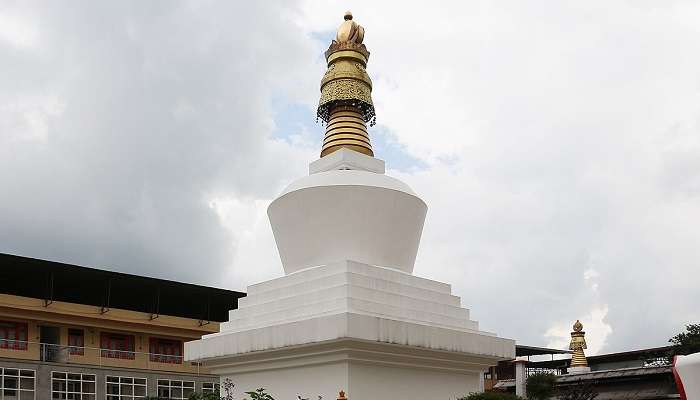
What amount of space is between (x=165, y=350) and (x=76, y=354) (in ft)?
16.7

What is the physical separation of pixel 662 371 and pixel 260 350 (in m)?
24.5

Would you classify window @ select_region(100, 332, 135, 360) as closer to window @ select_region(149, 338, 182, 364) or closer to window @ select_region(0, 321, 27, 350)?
window @ select_region(149, 338, 182, 364)

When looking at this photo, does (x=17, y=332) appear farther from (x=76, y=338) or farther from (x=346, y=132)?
(x=346, y=132)

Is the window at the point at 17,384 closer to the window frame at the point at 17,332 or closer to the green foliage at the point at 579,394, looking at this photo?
the window frame at the point at 17,332

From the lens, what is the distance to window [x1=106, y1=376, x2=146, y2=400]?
3203 cm

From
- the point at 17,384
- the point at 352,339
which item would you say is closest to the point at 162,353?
the point at 17,384

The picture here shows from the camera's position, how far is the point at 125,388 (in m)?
32.7

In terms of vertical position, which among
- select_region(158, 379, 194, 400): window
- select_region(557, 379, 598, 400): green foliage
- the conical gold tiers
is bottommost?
select_region(557, 379, 598, 400): green foliage

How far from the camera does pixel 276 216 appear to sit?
12930mm

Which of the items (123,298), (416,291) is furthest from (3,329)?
(416,291)

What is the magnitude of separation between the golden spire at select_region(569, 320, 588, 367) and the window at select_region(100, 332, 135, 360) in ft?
73.0

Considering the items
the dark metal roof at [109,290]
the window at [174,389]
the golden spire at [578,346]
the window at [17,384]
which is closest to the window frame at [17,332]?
the window at [17,384]

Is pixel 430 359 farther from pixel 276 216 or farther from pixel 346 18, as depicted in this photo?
pixel 346 18

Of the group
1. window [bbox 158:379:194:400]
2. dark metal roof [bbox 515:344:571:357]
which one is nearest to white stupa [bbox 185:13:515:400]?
window [bbox 158:379:194:400]
